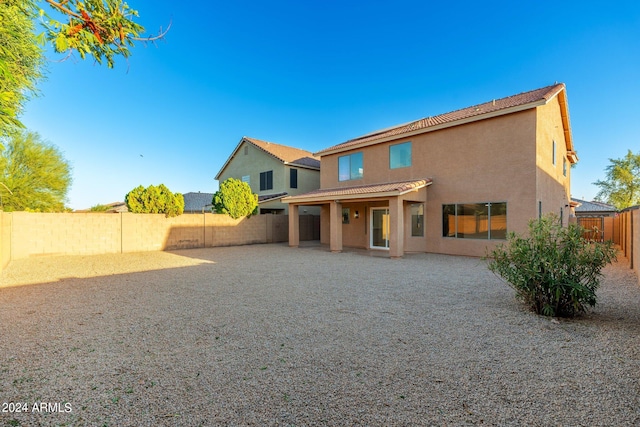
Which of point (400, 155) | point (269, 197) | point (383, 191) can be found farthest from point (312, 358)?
point (269, 197)

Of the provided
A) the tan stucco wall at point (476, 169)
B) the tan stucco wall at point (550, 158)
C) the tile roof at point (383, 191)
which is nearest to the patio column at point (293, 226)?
the tile roof at point (383, 191)

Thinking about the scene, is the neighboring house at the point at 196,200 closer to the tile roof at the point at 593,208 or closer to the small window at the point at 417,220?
the small window at the point at 417,220

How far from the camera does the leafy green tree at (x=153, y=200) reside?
593 inches

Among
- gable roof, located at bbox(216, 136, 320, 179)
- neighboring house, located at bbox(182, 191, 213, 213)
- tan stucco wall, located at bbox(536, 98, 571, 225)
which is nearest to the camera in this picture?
tan stucco wall, located at bbox(536, 98, 571, 225)

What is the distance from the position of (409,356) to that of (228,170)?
86.0 ft

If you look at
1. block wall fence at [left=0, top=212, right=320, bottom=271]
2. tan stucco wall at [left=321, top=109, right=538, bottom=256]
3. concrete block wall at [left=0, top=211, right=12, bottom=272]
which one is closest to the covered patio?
tan stucco wall at [left=321, top=109, right=538, bottom=256]

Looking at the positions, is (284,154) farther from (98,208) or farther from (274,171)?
(98,208)

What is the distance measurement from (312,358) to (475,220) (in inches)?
Answer: 438

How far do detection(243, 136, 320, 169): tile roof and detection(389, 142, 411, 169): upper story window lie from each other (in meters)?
8.11

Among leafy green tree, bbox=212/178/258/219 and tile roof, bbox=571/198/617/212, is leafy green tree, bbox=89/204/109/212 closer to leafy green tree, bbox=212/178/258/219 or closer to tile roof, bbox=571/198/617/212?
leafy green tree, bbox=212/178/258/219

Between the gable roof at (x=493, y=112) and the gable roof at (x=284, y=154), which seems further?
the gable roof at (x=284, y=154)

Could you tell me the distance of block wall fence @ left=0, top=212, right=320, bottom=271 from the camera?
1193cm

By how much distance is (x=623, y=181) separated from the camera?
31891 mm

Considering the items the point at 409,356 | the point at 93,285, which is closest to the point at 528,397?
the point at 409,356
